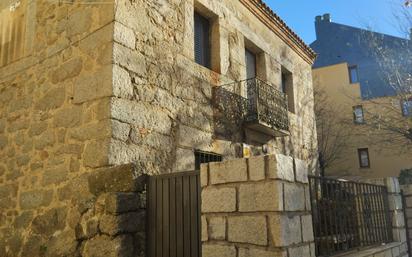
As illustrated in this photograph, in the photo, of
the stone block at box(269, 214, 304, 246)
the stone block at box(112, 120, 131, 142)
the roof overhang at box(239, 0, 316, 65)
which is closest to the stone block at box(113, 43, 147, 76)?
the stone block at box(112, 120, 131, 142)

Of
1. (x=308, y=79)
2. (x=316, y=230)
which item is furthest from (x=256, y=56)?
(x=316, y=230)

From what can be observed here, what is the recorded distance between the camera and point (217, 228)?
10.2 feet

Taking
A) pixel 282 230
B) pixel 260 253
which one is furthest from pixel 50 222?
pixel 282 230

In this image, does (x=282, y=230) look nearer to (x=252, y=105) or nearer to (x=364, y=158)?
(x=252, y=105)

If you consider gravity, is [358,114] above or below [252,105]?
above

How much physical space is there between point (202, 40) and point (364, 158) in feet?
46.6

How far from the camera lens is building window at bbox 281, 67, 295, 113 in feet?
29.8

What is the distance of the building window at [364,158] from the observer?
18188mm

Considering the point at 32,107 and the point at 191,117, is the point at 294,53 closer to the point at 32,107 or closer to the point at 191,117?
the point at 191,117

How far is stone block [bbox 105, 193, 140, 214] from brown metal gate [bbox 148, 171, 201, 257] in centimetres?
18

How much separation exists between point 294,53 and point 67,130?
6500 millimetres

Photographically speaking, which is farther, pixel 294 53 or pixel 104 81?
pixel 294 53

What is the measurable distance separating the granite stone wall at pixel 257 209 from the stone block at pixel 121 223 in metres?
0.92

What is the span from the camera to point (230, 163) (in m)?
3.12
